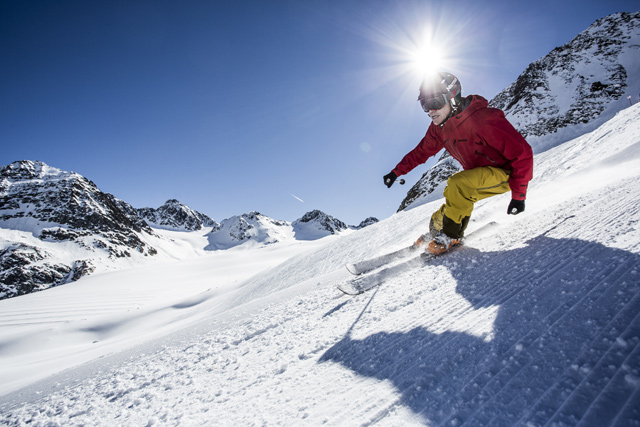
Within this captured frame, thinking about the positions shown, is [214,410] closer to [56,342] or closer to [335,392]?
[335,392]

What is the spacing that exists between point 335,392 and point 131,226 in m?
124

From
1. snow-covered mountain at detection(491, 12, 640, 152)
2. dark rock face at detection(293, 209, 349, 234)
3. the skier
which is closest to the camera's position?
the skier

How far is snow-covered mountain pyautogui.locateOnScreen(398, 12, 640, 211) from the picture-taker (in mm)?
25828

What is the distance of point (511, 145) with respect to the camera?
275 centimetres

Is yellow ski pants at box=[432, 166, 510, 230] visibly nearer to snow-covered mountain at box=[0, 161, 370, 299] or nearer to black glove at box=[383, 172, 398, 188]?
black glove at box=[383, 172, 398, 188]

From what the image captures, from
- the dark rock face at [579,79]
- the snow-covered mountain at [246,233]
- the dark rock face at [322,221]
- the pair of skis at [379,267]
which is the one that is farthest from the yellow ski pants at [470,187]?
the dark rock face at [322,221]

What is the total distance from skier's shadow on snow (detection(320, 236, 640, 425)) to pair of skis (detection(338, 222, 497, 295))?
2.84ft

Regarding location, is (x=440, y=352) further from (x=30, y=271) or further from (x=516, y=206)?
(x=30, y=271)

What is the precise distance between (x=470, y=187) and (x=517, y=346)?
2127 millimetres

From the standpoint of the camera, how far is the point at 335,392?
1306 mm

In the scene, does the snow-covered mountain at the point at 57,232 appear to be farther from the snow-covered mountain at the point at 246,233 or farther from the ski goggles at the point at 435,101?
the ski goggles at the point at 435,101

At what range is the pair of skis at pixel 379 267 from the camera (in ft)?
8.79

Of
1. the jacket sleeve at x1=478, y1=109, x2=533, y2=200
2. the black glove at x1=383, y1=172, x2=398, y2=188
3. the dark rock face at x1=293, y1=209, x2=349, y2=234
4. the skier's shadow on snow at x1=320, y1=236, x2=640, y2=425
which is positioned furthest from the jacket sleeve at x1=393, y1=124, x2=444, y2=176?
the dark rock face at x1=293, y1=209, x2=349, y2=234

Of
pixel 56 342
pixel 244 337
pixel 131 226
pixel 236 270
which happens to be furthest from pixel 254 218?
pixel 244 337
